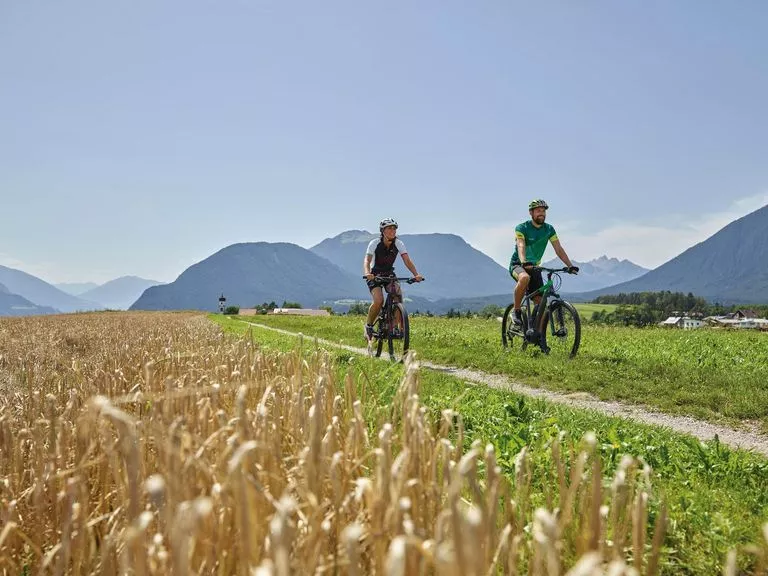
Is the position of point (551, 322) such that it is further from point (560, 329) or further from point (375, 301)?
point (375, 301)

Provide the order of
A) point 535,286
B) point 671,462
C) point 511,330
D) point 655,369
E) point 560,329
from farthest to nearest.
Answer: point 511,330
point 535,286
point 560,329
point 655,369
point 671,462

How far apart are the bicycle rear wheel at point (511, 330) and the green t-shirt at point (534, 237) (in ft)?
3.84

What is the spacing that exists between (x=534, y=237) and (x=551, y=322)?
1670 mm

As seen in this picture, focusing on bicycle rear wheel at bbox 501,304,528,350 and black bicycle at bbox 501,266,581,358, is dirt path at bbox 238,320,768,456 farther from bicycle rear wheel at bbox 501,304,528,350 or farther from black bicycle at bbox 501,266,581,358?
bicycle rear wheel at bbox 501,304,528,350

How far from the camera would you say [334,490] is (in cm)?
213

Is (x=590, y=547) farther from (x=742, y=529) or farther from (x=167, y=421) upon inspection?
(x=167, y=421)

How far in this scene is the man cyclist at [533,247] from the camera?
11.6 meters

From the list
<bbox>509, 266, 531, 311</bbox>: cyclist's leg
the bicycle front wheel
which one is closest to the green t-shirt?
<bbox>509, 266, 531, 311</bbox>: cyclist's leg

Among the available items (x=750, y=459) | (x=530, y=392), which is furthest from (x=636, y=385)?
(x=750, y=459)

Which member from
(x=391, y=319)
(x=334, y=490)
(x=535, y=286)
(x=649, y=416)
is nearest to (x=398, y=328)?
(x=391, y=319)

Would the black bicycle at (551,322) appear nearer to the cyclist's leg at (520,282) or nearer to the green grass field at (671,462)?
the cyclist's leg at (520,282)

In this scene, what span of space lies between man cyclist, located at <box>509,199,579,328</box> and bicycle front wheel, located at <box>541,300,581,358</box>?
59cm

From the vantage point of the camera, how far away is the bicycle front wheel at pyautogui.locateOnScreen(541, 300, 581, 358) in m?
11.1

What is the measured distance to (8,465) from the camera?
3.58m
